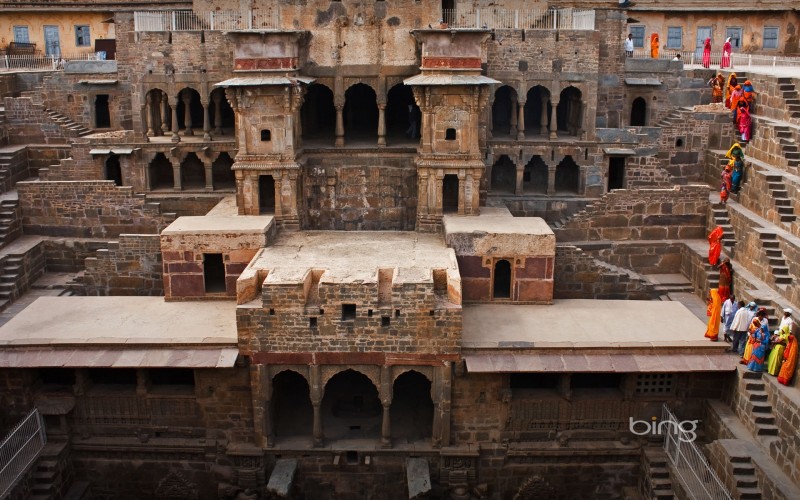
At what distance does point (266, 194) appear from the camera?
26422 millimetres

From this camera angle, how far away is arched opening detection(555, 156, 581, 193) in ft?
96.7

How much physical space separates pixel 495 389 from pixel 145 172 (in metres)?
15.4

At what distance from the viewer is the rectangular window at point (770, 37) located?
1513 inches

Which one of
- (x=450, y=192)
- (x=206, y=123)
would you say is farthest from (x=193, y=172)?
(x=450, y=192)

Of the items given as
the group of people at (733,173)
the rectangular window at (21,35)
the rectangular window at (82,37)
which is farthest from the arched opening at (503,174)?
the rectangular window at (21,35)

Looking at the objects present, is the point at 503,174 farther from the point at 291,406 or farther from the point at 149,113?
the point at 149,113

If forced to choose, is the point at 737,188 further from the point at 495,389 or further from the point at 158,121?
the point at 158,121

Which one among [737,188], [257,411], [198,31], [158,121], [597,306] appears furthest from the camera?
[158,121]

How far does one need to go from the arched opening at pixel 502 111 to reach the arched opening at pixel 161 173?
1162 cm

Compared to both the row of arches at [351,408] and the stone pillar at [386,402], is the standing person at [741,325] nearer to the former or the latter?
the row of arches at [351,408]

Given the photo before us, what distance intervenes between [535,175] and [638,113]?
16.2 feet

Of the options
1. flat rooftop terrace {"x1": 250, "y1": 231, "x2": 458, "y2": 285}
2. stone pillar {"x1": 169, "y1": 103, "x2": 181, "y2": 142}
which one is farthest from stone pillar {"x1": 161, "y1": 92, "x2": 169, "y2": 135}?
flat rooftop terrace {"x1": 250, "y1": 231, "x2": 458, "y2": 285}

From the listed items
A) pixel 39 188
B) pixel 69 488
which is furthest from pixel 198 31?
pixel 69 488

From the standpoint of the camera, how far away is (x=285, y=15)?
2684 cm
